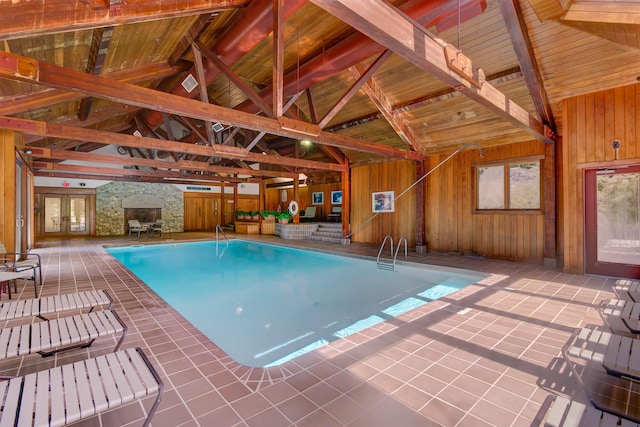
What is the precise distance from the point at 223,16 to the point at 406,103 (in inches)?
158

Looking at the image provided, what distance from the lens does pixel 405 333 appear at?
2.68 meters

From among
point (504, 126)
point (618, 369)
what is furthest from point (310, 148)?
point (618, 369)

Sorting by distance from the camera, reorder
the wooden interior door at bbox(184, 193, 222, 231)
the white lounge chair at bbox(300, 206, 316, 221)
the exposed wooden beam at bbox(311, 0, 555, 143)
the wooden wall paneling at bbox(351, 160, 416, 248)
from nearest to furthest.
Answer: the exposed wooden beam at bbox(311, 0, 555, 143) < the wooden wall paneling at bbox(351, 160, 416, 248) < the white lounge chair at bbox(300, 206, 316, 221) < the wooden interior door at bbox(184, 193, 222, 231)

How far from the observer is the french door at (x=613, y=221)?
181 inches

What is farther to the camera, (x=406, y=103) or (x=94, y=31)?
(x=406, y=103)

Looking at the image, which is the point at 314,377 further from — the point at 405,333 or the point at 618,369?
the point at 618,369

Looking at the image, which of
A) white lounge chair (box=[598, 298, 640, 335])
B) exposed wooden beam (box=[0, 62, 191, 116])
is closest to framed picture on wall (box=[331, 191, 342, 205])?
exposed wooden beam (box=[0, 62, 191, 116])

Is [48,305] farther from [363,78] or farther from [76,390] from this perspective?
[363,78]

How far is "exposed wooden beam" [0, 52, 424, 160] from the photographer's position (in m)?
2.88

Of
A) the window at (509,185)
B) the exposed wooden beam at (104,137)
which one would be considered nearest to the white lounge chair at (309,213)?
the exposed wooden beam at (104,137)

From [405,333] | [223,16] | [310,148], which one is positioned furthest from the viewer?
[310,148]

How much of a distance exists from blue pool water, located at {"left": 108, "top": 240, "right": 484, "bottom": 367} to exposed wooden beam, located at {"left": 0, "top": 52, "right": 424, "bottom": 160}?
2652 millimetres

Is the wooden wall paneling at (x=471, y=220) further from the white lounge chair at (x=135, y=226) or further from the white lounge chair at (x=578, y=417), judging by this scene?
the white lounge chair at (x=135, y=226)

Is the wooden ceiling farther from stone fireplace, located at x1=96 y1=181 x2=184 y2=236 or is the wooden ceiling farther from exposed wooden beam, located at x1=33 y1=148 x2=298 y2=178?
stone fireplace, located at x1=96 y1=181 x2=184 y2=236
